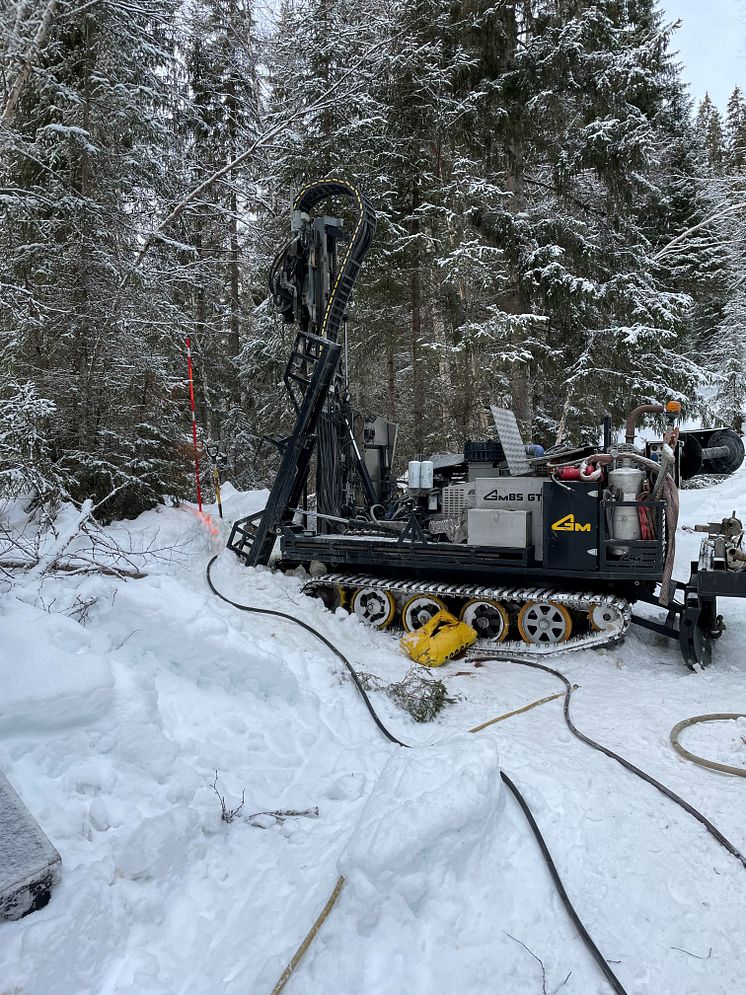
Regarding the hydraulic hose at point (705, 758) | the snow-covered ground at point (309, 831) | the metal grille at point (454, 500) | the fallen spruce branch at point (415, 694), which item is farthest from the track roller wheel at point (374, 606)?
the hydraulic hose at point (705, 758)

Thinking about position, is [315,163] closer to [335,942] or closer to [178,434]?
[178,434]

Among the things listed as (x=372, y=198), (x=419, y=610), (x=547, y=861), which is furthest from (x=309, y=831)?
(x=372, y=198)

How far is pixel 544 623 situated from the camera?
698 centimetres

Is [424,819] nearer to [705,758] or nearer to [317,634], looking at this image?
[705,758]

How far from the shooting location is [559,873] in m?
3.02

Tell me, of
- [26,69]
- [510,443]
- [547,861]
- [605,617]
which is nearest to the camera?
[547,861]

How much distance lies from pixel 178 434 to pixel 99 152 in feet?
15.1

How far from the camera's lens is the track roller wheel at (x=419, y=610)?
7387mm

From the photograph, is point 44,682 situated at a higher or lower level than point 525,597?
higher

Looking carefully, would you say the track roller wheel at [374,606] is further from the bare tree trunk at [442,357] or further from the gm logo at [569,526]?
the bare tree trunk at [442,357]

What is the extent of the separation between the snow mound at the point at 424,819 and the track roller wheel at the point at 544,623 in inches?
147

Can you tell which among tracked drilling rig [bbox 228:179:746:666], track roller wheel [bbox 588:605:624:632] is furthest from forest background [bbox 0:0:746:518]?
track roller wheel [bbox 588:605:624:632]

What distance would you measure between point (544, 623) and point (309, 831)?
4.37 meters

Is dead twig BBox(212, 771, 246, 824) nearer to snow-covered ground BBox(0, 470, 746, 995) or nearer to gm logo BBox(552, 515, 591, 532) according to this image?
snow-covered ground BBox(0, 470, 746, 995)
